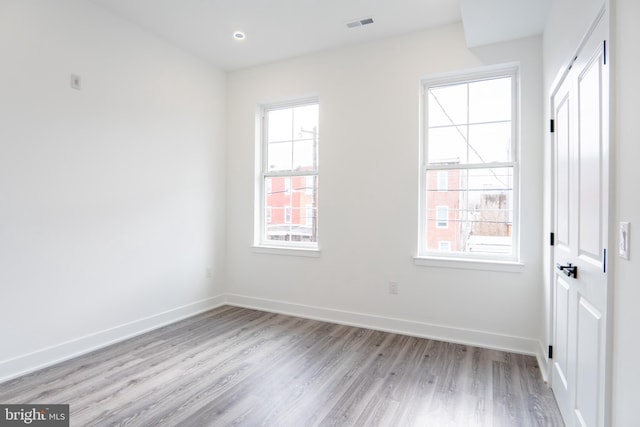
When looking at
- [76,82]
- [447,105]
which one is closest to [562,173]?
[447,105]

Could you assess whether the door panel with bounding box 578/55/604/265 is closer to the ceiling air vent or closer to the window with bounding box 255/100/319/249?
the ceiling air vent

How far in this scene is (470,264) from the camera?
3.18 metres

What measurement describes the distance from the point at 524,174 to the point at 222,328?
3.23 metres

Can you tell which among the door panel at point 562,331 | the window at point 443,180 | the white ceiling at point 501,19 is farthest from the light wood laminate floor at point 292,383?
the white ceiling at point 501,19

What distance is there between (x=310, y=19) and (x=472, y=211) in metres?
2.37

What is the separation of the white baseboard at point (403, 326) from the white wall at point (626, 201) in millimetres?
1851

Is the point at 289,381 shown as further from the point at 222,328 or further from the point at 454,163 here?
the point at 454,163

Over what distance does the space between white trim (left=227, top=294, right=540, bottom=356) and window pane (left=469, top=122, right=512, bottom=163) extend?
1.61 m

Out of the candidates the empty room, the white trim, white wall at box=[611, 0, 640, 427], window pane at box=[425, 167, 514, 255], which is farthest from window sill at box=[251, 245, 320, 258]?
white wall at box=[611, 0, 640, 427]

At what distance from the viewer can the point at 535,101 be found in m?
2.97

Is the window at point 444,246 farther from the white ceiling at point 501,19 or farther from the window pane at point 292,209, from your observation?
the white ceiling at point 501,19

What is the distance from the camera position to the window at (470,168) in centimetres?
320

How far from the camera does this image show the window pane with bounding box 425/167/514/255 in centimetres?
320

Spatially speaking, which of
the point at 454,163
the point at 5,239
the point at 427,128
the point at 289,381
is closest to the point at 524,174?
the point at 454,163
